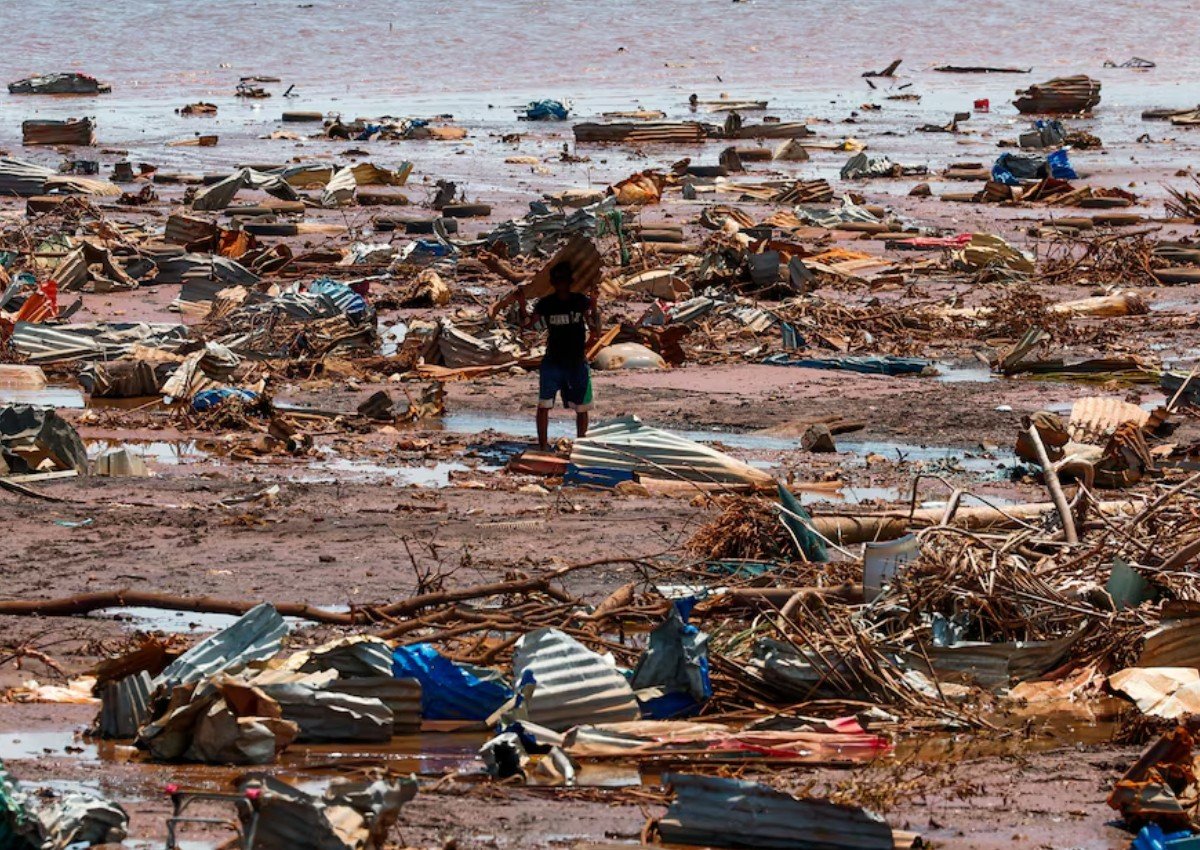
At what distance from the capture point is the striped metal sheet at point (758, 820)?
17.1 ft

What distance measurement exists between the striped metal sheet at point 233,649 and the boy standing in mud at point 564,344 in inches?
171

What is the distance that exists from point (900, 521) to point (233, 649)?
3110mm

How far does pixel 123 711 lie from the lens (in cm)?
609

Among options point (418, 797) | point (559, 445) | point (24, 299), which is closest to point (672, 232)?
point (24, 299)

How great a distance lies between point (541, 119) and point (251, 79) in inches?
467

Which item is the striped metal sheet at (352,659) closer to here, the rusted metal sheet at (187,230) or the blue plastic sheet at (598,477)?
the blue plastic sheet at (598,477)

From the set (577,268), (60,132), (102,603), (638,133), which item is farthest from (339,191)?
(102,603)

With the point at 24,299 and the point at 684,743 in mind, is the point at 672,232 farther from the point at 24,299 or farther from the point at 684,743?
the point at 684,743

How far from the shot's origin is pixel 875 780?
586 centimetres

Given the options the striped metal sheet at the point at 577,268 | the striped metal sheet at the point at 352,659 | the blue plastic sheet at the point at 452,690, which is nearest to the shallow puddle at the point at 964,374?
the striped metal sheet at the point at 577,268

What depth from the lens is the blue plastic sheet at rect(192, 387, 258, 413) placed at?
12.0 meters

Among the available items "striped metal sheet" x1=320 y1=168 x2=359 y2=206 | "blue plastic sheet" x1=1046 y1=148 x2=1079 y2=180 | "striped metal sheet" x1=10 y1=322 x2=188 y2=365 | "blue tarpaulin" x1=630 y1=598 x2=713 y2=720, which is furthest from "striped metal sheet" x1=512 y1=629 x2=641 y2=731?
A: "blue plastic sheet" x1=1046 y1=148 x2=1079 y2=180

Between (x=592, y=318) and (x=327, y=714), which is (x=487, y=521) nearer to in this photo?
(x=592, y=318)

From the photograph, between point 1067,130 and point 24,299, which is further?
point 1067,130
